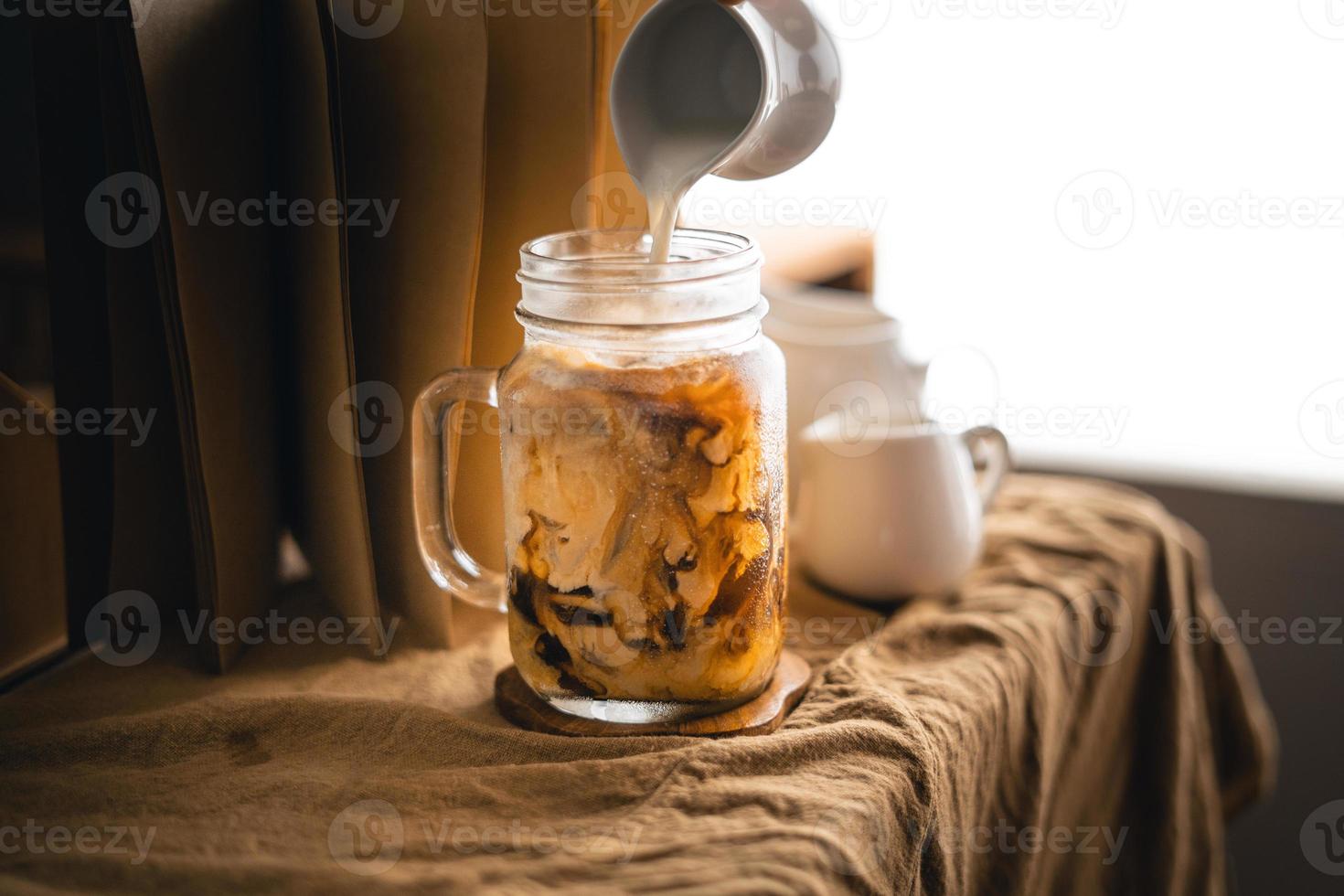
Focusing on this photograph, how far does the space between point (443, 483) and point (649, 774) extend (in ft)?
0.74

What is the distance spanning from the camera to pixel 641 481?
1.92ft

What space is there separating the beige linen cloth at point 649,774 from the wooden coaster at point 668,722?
0.01 metres

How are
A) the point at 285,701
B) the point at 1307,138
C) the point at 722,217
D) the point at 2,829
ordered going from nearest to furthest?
the point at 2,829 → the point at 285,701 → the point at 722,217 → the point at 1307,138

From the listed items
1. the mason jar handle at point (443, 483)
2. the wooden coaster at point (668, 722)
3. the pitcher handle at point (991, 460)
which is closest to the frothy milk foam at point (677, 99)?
the mason jar handle at point (443, 483)

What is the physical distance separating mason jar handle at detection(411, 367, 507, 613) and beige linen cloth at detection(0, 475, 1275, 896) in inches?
2.9

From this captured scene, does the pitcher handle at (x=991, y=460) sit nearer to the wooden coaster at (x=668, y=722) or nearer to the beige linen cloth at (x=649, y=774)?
the beige linen cloth at (x=649, y=774)

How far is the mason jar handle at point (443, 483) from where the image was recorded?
2.16 ft

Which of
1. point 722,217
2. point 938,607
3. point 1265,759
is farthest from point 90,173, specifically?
point 1265,759

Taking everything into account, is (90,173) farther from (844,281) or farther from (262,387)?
(844,281)

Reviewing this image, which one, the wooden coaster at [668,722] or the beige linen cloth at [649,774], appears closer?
the beige linen cloth at [649,774]

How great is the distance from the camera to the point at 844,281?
1.58 metres

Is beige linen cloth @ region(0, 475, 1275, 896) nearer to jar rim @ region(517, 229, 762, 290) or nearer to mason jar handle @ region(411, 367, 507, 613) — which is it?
Answer: mason jar handle @ region(411, 367, 507, 613)

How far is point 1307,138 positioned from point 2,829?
160 centimetres

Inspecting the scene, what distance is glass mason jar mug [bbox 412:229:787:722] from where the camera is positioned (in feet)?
1.93
